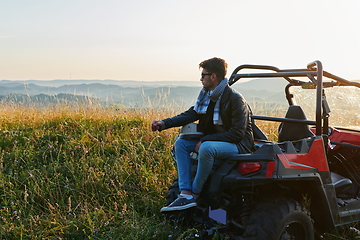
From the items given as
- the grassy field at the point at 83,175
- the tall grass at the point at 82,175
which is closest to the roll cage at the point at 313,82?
the grassy field at the point at 83,175

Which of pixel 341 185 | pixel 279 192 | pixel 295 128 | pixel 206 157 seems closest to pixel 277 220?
pixel 279 192

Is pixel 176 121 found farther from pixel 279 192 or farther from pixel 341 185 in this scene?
pixel 341 185

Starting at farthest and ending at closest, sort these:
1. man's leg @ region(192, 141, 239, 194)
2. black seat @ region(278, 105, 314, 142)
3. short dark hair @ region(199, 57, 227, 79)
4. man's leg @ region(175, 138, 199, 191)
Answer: black seat @ region(278, 105, 314, 142), short dark hair @ region(199, 57, 227, 79), man's leg @ region(175, 138, 199, 191), man's leg @ region(192, 141, 239, 194)

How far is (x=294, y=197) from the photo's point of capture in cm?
350

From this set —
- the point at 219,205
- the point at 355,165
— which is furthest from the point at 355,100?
the point at 219,205

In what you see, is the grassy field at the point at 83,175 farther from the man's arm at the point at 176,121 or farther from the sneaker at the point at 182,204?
the man's arm at the point at 176,121

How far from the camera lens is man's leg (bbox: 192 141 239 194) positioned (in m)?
3.26

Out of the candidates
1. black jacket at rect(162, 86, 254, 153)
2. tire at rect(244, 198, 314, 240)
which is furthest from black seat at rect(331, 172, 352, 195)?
black jacket at rect(162, 86, 254, 153)

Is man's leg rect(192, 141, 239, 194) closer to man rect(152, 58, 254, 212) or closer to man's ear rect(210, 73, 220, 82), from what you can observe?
man rect(152, 58, 254, 212)

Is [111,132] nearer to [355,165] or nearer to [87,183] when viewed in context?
[87,183]

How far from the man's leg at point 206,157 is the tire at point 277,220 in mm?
539

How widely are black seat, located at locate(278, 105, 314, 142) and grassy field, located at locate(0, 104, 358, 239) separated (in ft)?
5.72

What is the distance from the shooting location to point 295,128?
4.31m

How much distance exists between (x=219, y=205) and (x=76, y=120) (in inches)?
201
